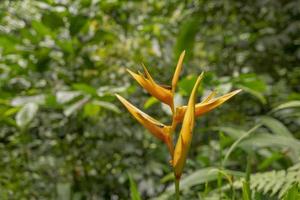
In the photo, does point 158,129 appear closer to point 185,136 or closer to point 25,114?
Result: point 185,136

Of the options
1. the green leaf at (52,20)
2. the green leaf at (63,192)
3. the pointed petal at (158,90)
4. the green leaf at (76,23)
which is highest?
the green leaf at (52,20)

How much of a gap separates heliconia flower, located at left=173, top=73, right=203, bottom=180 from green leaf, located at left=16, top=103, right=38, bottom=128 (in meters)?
0.69

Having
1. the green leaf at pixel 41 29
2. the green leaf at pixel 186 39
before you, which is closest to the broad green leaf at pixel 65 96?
the green leaf at pixel 41 29

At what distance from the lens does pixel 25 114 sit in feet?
3.59

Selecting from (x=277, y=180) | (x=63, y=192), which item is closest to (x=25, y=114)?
(x=63, y=192)

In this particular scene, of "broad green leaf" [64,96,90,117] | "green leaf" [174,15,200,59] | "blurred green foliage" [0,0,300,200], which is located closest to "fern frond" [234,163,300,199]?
"blurred green foliage" [0,0,300,200]

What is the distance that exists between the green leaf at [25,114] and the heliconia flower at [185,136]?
2.26 feet

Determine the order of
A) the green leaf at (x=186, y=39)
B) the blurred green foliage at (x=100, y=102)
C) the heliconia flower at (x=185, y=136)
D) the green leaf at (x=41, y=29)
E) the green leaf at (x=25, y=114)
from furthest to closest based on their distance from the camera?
the green leaf at (x=186, y=39) → the green leaf at (x=41, y=29) → the blurred green foliage at (x=100, y=102) → the green leaf at (x=25, y=114) → the heliconia flower at (x=185, y=136)

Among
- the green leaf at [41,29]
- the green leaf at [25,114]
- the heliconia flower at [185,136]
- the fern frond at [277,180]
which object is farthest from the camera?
the green leaf at [41,29]

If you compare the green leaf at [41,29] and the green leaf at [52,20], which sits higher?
the green leaf at [52,20]

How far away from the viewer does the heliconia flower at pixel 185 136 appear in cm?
46

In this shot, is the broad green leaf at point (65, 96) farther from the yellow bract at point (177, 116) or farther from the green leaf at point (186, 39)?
the yellow bract at point (177, 116)

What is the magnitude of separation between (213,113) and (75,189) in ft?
1.80

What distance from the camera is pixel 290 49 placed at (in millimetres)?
1861
